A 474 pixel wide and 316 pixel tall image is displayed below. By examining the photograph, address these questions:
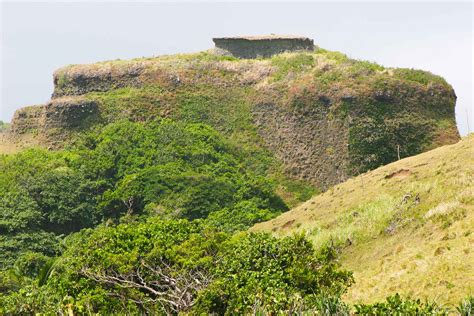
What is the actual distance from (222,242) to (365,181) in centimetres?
2047

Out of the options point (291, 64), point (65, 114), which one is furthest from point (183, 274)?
point (65, 114)

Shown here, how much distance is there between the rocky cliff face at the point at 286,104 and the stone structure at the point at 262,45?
236 centimetres

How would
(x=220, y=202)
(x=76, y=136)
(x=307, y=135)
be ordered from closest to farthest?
(x=220, y=202) < (x=307, y=135) < (x=76, y=136)

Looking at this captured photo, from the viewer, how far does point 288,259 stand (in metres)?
26.6

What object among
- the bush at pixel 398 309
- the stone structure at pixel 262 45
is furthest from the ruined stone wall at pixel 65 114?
the bush at pixel 398 309

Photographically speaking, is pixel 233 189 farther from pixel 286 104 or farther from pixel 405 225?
pixel 405 225

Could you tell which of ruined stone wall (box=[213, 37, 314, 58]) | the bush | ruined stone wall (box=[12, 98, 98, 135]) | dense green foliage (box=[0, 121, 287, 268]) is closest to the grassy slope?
the bush

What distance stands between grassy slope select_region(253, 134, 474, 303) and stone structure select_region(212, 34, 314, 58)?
3466 centimetres

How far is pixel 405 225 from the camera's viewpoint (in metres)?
37.3

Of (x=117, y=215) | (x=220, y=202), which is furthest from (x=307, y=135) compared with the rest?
(x=117, y=215)

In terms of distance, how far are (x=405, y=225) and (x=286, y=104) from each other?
37.2 meters

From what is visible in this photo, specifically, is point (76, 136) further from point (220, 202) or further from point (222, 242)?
point (222, 242)

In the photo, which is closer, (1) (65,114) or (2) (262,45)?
(1) (65,114)

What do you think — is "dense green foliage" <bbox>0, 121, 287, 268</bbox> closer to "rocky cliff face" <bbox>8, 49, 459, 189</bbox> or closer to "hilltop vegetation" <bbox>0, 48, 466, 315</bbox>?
"hilltop vegetation" <bbox>0, 48, 466, 315</bbox>
